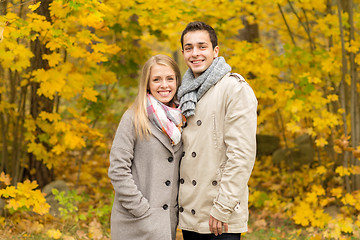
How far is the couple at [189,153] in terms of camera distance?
7.34 feet

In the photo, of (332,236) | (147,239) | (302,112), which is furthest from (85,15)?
(332,236)

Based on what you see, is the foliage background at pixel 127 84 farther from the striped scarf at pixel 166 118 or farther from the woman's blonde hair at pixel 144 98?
the striped scarf at pixel 166 118

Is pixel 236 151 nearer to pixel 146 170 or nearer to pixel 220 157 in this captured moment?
pixel 220 157

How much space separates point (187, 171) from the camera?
243 centimetres

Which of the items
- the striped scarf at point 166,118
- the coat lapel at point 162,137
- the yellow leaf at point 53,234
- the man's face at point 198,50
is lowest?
the yellow leaf at point 53,234

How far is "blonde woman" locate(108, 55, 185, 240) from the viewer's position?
7.69 ft

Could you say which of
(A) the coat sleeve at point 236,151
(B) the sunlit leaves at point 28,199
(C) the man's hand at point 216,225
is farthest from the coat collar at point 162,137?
(B) the sunlit leaves at point 28,199

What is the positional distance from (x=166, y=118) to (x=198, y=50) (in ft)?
1.59

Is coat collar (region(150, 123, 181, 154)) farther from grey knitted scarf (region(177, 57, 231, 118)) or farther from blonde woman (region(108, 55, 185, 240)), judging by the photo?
grey knitted scarf (region(177, 57, 231, 118))

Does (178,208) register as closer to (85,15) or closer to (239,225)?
(239,225)

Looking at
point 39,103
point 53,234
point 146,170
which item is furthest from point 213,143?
point 39,103

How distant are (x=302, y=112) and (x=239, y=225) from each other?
10.9 feet

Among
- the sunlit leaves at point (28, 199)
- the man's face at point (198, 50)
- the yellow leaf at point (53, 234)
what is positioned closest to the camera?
the man's face at point (198, 50)

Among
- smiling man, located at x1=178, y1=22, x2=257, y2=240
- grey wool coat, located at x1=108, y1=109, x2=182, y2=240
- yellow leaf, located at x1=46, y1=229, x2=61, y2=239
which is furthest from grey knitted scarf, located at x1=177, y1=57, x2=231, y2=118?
yellow leaf, located at x1=46, y1=229, x2=61, y2=239
